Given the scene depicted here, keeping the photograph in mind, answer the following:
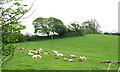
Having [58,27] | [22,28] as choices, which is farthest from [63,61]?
[58,27]

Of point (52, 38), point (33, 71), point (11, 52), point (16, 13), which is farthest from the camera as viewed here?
point (52, 38)

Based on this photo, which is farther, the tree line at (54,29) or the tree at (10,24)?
the tree line at (54,29)

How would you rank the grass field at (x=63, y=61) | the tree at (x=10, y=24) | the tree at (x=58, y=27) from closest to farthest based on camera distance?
the tree at (x=10, y=24)
the grass field at (x=63, y=61)
the tree at (x=58, y=27)

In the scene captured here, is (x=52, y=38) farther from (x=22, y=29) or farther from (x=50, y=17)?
(x=22, y=29)

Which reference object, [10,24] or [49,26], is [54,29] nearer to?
[49,26]

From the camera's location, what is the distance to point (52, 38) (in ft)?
130

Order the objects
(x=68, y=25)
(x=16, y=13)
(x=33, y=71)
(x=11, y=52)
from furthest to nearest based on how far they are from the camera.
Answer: (x=68, y=25), (x=33, y=71), (x=11, y=52), (x=16, y=13)

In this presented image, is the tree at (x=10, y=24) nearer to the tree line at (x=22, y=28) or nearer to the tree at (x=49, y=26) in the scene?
the tree line at (x=22, y=28)

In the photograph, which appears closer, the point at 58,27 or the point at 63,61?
the point at 63,61

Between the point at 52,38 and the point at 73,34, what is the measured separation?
513 cm

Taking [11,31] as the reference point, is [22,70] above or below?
below

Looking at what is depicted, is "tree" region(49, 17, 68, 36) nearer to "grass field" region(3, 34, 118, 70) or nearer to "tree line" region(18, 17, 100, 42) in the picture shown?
"tree line" region(18, 17, 100, 42)

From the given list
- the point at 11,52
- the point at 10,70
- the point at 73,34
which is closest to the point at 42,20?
the point at 73,34

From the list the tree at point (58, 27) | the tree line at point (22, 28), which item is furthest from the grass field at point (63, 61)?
the tree at point (58, 27)
